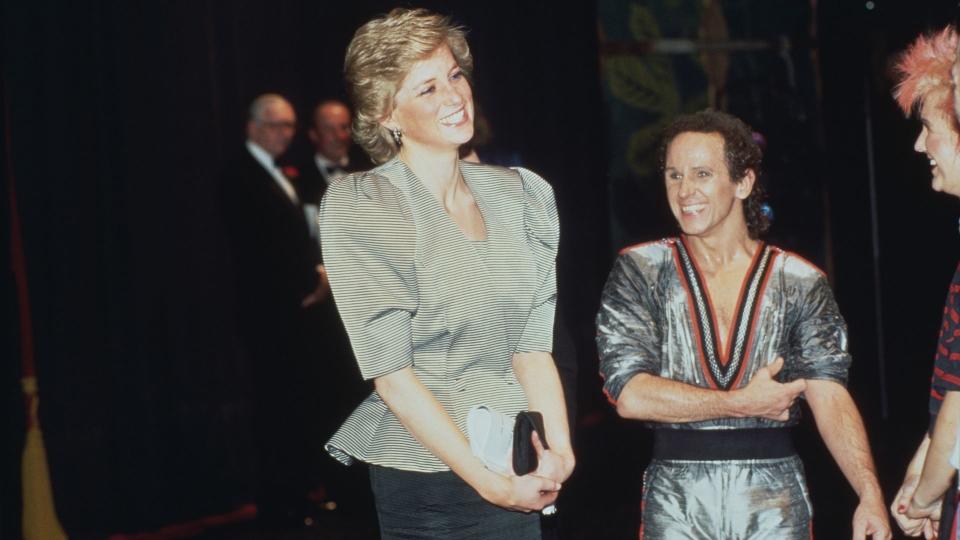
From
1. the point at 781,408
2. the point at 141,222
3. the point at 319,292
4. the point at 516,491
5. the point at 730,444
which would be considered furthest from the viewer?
the point at 319,292

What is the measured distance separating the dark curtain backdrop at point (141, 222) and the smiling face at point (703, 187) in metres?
2.50

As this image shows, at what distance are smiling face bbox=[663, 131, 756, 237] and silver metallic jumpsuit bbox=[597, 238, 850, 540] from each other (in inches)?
3.5

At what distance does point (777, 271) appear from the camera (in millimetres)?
2787

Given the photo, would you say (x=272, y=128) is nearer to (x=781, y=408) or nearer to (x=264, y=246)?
(x=264, y=246)

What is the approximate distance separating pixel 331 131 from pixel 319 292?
2.51 feet

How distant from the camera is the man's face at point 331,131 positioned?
554cm

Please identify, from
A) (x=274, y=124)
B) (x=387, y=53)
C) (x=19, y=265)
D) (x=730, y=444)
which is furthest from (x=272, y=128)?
(x=387, y=53)

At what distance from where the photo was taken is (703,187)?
278 cm

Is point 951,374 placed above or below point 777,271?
below

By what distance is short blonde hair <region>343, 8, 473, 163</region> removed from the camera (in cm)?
215

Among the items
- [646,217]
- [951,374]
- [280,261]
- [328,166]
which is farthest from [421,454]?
[646,217]

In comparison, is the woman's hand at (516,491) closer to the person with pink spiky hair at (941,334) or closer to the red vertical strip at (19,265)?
the person with pink spiky hair at (941,334)

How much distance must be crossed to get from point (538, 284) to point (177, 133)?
3230 millimetres

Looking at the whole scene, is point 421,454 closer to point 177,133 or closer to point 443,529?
point 443,529
